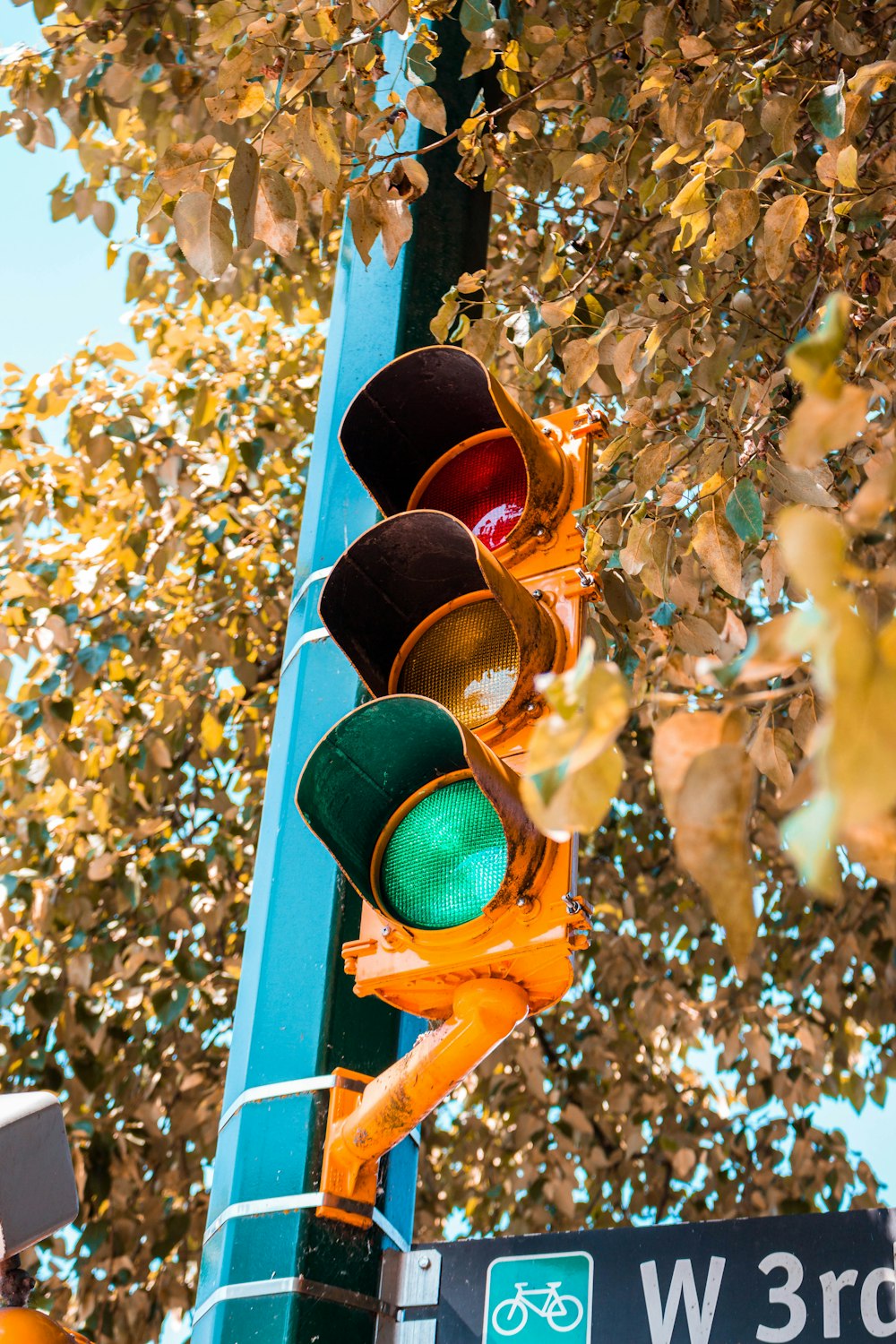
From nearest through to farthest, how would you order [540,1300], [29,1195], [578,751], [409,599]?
[578,751] → [29,1195] → [540,1300] → [409,599]

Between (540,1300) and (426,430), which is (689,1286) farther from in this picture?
(426,430)

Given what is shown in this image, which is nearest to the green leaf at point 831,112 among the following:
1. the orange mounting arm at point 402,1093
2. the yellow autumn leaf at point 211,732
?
the orange mounting arm at point 402,1093

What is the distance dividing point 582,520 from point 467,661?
35cm

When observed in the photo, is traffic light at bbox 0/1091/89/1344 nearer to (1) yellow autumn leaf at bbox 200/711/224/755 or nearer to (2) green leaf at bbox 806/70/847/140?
(2) green leaf at bbox 806/70/847/140

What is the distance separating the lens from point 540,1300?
2.25m

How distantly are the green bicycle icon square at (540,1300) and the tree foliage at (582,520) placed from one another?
2.27 ft

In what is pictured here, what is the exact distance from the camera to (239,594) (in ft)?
21.2

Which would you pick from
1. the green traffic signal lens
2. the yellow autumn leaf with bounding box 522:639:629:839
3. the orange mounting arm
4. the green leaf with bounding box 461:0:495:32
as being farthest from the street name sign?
the green leaf with bounding box 461:0:495:32

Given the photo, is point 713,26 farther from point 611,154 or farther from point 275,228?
point 275,228

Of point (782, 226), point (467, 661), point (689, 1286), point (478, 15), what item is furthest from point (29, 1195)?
point (478, 15)

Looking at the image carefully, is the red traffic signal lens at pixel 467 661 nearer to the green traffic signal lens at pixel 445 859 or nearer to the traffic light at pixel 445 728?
the traffic light at pixel 445 728

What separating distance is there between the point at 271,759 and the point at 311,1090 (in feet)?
2.29

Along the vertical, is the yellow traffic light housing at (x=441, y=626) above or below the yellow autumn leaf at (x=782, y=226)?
below

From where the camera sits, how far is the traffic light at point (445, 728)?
2195 millimetres
